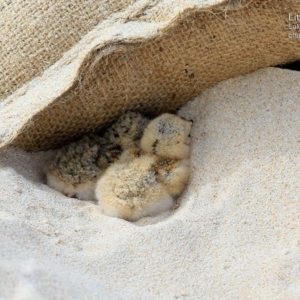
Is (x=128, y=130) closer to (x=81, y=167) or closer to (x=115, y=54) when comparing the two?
(x=81, y=167)

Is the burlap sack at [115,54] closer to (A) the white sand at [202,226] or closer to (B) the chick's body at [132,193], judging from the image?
(A) the white sand at [202,226]

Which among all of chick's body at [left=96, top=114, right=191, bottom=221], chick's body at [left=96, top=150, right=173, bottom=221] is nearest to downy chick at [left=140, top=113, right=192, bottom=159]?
chick's body at [left=96, top=114, right=191, bottom=221]

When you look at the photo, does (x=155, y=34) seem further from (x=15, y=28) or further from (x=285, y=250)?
(x=285, y=250)

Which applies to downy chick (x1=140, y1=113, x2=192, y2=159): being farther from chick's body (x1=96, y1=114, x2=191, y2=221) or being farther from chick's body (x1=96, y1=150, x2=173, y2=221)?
chick's body (x1=96, y1=150, x2=173, y2=221)

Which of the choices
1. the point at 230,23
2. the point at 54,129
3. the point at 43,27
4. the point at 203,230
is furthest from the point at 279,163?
the point at 43,27

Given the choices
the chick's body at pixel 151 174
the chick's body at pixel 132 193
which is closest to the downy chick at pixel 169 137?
the chick's body at pixel 151 174

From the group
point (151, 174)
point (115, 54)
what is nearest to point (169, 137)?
point (151, 174)

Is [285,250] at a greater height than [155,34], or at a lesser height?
lesser
